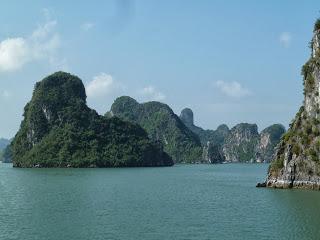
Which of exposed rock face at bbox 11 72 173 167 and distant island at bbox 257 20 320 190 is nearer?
distant island at bbox 257 20 320 190

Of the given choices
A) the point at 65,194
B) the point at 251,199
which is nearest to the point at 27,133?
the point at 65,194

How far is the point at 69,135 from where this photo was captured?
569 feet

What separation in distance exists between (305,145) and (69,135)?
4361 inches

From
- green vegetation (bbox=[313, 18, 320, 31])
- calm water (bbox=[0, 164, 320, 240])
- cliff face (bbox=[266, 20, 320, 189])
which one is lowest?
calm water (bbox=[0, 164, 320, 240])

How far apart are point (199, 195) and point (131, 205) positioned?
1403 centimetres

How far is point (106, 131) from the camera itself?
184125 millimetres

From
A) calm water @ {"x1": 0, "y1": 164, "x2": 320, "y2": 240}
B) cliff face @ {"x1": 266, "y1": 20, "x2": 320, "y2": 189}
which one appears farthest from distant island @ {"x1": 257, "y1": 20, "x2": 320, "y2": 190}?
calm water @ {"x1": 0, "y1": 164, "x2": 320, "y2": 240}

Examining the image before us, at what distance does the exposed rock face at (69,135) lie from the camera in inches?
6629

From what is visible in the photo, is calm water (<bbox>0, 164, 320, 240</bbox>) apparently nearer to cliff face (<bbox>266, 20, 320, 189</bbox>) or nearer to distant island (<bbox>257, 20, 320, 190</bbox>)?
cliff face (<bbox>266, 20, 320, 189</bbox>)

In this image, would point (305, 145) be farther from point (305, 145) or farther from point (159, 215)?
point (159, 215)

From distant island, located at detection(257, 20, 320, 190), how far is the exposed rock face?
315ft

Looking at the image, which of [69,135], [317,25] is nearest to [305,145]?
[317,25]

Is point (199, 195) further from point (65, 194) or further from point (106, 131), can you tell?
point (106, 131)

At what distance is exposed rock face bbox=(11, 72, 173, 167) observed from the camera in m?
168
